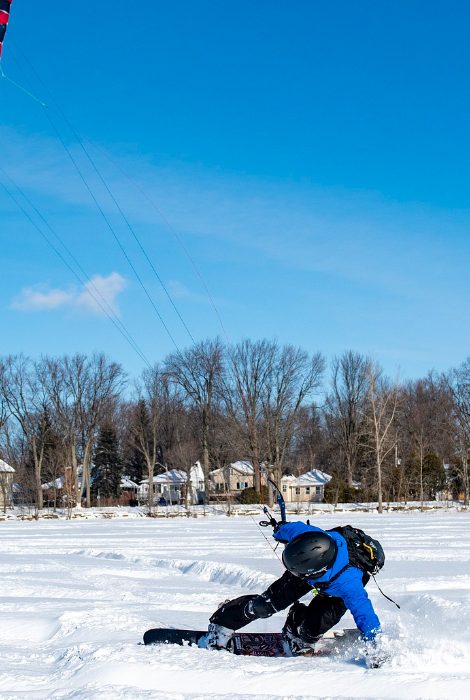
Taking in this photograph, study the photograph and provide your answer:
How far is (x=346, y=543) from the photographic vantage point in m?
6.09

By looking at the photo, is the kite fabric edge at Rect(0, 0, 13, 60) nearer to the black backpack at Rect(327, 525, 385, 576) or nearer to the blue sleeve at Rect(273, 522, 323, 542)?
the blue sleeve at Rect(273, 522, 323, 542)

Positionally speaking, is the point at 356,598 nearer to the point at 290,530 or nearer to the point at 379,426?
the point at 290,530

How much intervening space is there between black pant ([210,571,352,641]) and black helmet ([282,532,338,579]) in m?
0.41

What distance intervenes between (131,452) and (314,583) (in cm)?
7825

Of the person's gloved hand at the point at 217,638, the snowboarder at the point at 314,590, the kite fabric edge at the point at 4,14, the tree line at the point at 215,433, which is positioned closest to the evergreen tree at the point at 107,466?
the tree line at the point at 215,433

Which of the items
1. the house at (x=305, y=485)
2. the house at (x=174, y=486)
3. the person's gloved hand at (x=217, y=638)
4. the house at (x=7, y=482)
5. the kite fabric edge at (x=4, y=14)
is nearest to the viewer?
the person's gloved hand at (x=217, y=638)

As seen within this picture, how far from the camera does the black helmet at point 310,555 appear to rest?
5703 millimetres

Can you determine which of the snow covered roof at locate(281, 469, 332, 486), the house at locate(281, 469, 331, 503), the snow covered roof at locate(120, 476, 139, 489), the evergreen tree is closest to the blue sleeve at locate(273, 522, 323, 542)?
the evergreen tree

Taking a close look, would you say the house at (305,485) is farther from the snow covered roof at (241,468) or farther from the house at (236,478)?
the snow covered roof at (241,468)

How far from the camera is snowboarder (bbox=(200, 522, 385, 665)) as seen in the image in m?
5.74

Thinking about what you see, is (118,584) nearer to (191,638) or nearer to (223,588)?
(223,588)

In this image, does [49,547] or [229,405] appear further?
[229,405]

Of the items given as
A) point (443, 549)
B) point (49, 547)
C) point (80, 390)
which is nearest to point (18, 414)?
point (80, 390)

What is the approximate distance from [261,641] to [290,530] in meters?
1.07
